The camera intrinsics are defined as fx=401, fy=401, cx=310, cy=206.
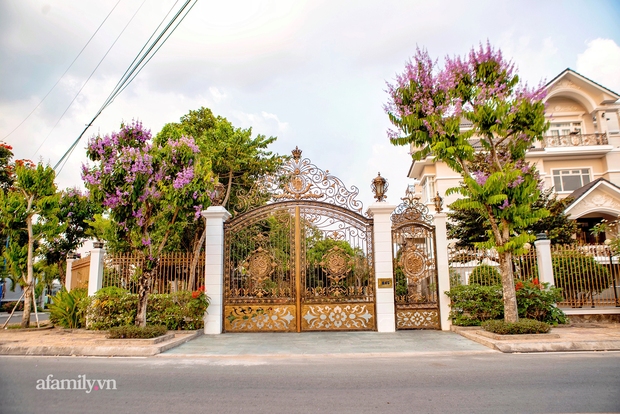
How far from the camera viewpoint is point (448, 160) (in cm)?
813

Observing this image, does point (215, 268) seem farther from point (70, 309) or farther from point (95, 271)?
point (70, 309)

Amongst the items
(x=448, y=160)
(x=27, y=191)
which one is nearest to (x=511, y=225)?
(x=448, y=160)

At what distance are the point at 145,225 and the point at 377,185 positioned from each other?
209 inches

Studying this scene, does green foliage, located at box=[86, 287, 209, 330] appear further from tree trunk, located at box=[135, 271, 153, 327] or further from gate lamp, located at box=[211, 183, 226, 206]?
gate lamp, located at box=[211, 183, 226, 206]

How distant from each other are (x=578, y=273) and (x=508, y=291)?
3.91 meters

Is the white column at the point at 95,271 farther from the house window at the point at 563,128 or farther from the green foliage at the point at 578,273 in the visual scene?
the house window at the point at 563,128

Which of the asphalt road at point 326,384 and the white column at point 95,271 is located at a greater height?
the white column at point 95,271

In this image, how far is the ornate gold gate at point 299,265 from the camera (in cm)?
916

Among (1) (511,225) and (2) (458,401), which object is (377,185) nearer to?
(1) (511,225)

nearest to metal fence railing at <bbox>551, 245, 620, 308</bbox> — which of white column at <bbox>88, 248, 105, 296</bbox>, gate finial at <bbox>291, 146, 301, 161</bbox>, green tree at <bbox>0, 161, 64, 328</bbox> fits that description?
gate finial at <bbox>291, 146, 301, 161</bbox>

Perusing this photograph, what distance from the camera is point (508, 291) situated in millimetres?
7809

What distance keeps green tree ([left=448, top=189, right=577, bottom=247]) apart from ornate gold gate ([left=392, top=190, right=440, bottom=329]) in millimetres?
5528

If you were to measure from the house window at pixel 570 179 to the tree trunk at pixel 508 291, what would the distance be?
14.6 meters

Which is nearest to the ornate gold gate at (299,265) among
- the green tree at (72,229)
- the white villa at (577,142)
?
the green tree at (72,229)
